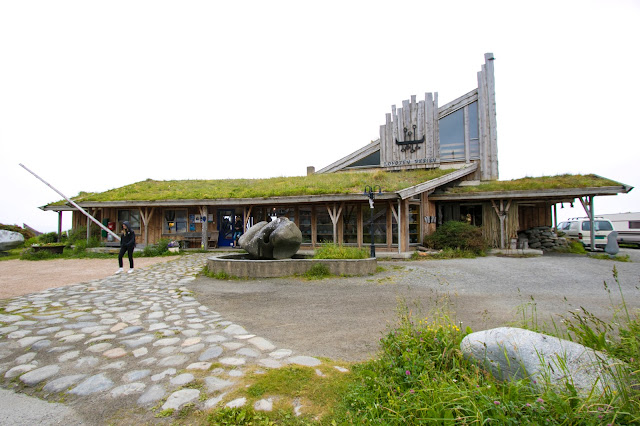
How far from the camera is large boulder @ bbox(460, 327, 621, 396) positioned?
6.82 ft

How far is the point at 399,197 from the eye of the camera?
42.0 feet

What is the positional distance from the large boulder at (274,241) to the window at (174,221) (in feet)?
30.9

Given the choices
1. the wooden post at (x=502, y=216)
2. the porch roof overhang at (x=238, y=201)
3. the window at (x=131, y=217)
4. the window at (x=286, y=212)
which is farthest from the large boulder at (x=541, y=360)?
the window at (x=131, y=217)

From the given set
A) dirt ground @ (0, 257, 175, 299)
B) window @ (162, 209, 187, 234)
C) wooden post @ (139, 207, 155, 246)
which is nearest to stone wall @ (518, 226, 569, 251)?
dirt ground @ (0, 257, 175, 299)

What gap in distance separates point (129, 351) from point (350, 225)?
12.0m

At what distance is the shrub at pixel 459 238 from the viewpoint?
13.3 m

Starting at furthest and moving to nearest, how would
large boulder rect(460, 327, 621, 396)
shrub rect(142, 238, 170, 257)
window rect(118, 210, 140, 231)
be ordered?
window rect(118, 210, 140, 231), shrub rect(142, 238, 170, 257), large boulder rect(460, 327, 621, 396)

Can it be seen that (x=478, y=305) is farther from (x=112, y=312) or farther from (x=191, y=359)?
(x=112, y=312)

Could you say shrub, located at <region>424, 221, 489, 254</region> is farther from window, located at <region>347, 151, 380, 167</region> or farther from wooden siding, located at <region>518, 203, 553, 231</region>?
window, located at <region>347, 151, 380, 167</region>

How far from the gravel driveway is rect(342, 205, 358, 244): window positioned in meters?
4.75

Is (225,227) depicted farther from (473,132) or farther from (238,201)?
(473,132)

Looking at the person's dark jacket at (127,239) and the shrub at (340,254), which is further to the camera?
the person's dark jacket at (127,239)

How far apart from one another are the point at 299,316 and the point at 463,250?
10.4 meters

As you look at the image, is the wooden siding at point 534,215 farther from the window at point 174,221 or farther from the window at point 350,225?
the window at point 174,221
